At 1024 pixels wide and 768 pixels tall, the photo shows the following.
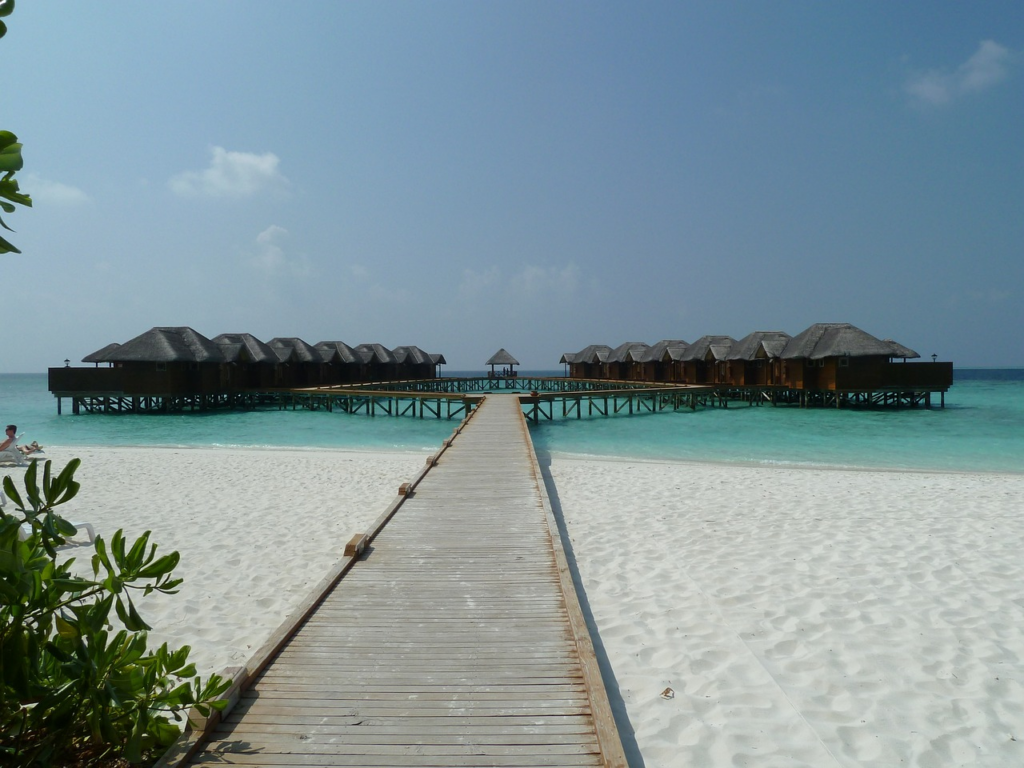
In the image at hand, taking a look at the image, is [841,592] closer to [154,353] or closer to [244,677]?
[244,677]

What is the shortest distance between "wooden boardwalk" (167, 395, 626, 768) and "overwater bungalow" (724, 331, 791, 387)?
28.2 meters

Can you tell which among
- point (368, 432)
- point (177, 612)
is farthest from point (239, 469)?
point (368, 432)

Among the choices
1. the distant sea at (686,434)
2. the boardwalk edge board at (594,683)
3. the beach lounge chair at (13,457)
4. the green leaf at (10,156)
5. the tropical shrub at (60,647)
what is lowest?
the distant sea at (686,434)

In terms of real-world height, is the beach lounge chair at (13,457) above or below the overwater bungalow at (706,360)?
below

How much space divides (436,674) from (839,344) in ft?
90.3

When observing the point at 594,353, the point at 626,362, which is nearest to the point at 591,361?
the point at 594,353

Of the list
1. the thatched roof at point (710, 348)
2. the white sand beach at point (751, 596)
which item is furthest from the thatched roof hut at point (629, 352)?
the white sand beach at point (751, 596)

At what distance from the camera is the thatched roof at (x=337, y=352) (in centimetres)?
3634

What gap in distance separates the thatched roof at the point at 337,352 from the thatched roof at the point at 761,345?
75.6 feet

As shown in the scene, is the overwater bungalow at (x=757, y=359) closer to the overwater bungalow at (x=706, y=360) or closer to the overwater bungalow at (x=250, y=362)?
the overwater bungalow at (x=706, y=360)

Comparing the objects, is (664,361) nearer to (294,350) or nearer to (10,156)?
(294,350)

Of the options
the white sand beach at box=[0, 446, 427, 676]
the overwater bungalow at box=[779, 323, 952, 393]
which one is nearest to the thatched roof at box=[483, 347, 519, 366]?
the overwater bungalow at box=[779, 323, 952, 393]

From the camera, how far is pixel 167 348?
85.2 ft

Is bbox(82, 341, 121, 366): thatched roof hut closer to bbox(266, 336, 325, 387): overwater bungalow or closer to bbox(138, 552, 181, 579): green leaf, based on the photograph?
bbox(266, 336, 325, 387): overwater bungalow
